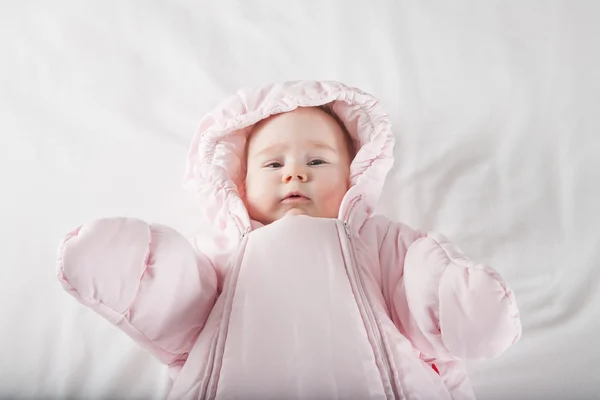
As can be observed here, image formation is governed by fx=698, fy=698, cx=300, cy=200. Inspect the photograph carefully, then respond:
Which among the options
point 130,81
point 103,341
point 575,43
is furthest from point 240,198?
point 575,43

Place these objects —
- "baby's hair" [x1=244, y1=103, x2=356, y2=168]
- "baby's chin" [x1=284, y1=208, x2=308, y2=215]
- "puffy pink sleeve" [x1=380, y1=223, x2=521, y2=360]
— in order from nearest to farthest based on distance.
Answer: "puffy pink sleeve" [x1=380, y1=223, x2=521, y2=360]
"baby's chin" [x1=284, y1=208, x2=308, y2=215]
"baby's hair" [x1=244, y1=103, x2=356, y2=168]

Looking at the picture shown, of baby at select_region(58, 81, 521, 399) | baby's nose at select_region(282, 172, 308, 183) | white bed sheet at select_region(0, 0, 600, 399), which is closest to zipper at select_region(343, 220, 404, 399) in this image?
baby at select_region(58, 81, 521, 399)

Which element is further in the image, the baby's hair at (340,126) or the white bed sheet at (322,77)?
the baby's hair at (340,126)

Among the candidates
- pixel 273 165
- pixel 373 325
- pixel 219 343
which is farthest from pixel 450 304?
pixel 273 165

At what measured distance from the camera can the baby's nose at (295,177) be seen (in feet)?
3.77

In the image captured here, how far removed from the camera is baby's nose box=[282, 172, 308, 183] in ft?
3.77

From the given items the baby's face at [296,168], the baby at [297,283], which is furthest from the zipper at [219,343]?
the baby's face at [296,168]

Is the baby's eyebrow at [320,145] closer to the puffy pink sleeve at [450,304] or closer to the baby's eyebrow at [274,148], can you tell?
the baby's eyebrow at [274,148]

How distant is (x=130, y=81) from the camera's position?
154 centimetres

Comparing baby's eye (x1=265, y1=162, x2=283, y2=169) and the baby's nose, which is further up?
baby's eye (x1=265, y1=162, x2=283, y2=169)

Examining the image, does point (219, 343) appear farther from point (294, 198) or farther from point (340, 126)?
point (340, 126)

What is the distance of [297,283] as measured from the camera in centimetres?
100

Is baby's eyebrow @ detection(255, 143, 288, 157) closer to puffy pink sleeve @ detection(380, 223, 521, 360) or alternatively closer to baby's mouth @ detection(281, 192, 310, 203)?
baby's mouth @ detection(281, 192, 310, 203)

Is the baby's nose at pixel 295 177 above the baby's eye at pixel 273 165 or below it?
below
